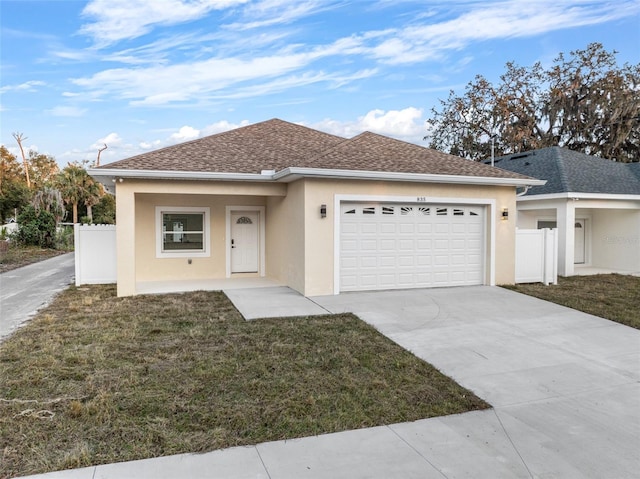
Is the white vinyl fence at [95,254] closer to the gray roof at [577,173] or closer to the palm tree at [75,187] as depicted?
the gray roof at [577,173]

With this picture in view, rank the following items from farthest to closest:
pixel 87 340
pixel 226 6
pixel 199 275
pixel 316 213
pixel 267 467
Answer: pixel 199 275, pixel 226 6, pixel 316 213, pixel 87 340, pixel 267 467

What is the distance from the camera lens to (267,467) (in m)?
3.20

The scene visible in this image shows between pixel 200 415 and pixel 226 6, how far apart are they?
10.9 meters

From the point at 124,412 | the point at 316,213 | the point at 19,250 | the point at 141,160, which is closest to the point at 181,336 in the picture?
the point at 124,412

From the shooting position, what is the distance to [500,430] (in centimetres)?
388

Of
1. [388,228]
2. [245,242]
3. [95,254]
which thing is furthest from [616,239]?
[95,254]

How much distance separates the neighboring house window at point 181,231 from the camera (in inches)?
495

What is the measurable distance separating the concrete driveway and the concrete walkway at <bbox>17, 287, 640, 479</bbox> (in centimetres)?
1

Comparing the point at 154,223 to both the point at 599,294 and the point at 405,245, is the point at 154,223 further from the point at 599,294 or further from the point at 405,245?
the point at 599,294

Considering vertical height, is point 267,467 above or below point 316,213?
below

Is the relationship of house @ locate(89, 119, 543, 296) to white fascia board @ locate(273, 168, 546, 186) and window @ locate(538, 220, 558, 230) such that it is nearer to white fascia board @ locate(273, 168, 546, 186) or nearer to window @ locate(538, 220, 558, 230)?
white fascia board @ locate(273, 168, 546, 186)

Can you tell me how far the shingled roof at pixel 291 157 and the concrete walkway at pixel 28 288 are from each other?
3.40 m

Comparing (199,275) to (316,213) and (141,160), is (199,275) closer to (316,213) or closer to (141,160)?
(141,160)

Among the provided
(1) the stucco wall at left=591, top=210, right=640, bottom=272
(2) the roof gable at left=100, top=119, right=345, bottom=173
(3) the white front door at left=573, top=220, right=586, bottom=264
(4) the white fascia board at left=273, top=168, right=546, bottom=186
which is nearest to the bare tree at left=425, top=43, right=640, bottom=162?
(3) the white front door at left=573, top=220, right=586, bottom=264
